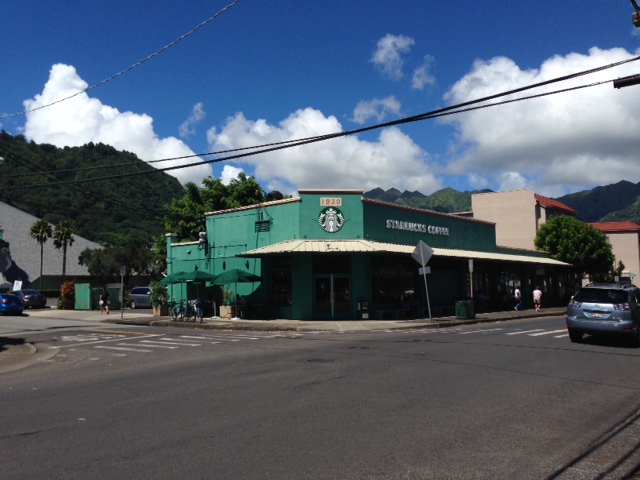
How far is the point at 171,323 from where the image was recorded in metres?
26.2

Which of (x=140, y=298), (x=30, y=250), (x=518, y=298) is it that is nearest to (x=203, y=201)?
(x=140, y=298)

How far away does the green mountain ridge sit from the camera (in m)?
80.5

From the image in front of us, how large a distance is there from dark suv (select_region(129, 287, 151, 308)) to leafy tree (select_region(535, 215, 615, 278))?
3335 cm

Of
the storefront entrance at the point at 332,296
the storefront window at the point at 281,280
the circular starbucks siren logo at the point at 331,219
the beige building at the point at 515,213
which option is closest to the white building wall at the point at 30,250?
the storefront window at the point at 281,280

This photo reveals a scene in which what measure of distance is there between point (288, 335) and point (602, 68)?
13114mm

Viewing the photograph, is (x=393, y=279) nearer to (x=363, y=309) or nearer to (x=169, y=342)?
(x=363, y=309)

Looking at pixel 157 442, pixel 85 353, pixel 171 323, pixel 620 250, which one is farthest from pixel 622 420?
pixel 620 250

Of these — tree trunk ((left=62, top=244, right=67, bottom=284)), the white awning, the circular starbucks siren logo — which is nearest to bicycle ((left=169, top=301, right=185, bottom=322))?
the white awning

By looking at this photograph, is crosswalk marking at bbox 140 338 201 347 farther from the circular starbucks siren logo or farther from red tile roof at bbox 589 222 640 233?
red tile roof at bbox 589 222 640 233

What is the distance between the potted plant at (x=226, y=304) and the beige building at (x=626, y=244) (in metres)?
70.2

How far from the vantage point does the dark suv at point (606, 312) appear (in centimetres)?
1557

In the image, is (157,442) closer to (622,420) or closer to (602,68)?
(622,420)

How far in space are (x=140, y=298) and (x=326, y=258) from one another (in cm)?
1978

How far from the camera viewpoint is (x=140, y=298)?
41.3m
